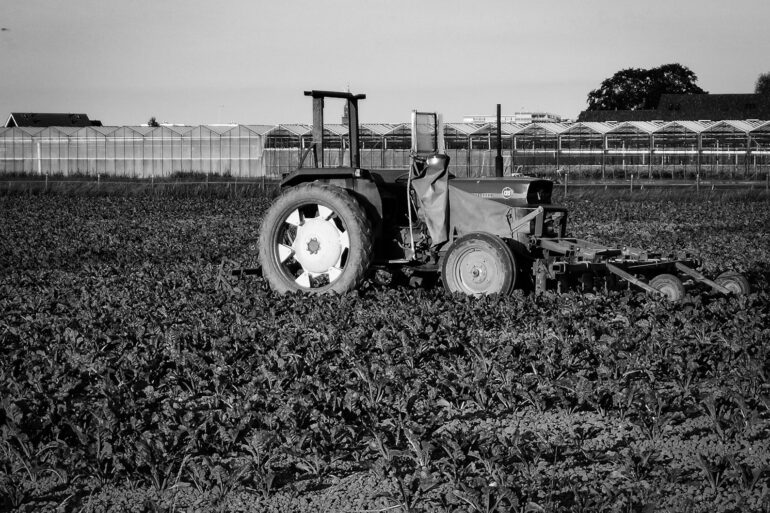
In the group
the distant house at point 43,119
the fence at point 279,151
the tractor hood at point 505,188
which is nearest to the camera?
the tractor hood at point 505,188

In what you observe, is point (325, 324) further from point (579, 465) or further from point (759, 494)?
point (759, 494)

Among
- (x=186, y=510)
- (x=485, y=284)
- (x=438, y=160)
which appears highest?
(x=438, y=160)

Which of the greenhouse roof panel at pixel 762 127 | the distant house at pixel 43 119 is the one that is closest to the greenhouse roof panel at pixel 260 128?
the greenhouse roof panel at pixel 762 127

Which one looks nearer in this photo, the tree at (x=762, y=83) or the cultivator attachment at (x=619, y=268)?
the cultivator attachment at (x=619, y=268)

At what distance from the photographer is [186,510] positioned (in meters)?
4.20

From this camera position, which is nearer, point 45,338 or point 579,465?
point 579,465

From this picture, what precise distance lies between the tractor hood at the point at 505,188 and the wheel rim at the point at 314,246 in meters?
1.14

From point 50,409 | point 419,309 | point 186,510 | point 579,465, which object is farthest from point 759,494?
point 419,309

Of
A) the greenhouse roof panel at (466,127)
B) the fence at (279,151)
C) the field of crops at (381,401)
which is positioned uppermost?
the greenhouse roof panel at (466,127)

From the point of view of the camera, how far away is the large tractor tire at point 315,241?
8.70 meters

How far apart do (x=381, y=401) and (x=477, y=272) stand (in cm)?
309

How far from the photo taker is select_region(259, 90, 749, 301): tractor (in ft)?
27.8

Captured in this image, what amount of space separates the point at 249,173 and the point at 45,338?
36.9 metres

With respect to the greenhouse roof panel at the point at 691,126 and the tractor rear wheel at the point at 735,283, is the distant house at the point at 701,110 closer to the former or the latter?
the greenhouse roof panel at the point at 691,126
